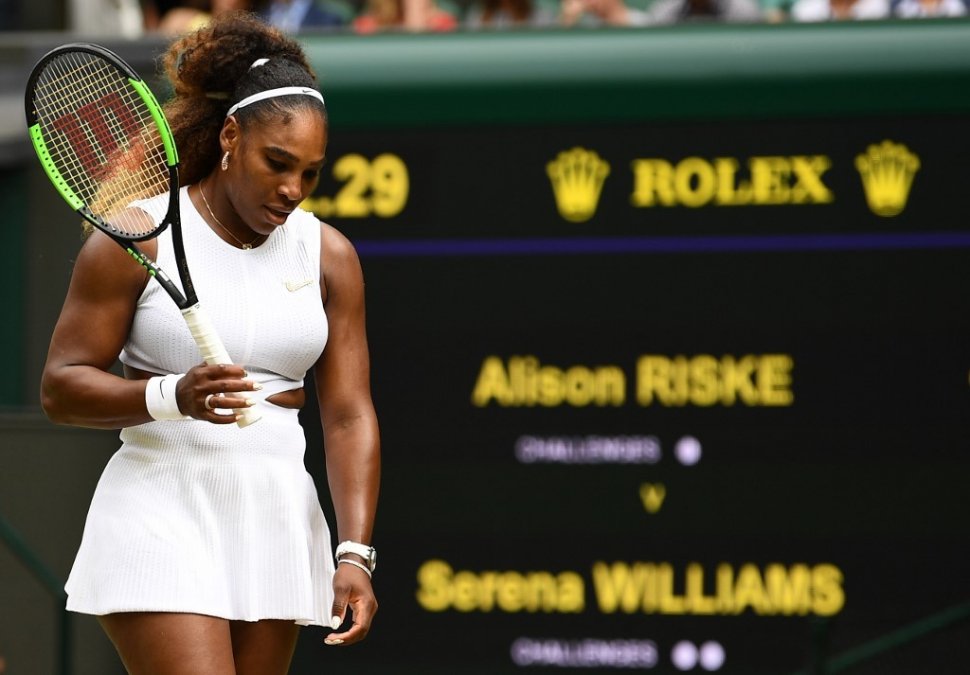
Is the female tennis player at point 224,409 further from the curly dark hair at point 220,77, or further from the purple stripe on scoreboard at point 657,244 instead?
the purple stripe on scoreboard at point 657,244

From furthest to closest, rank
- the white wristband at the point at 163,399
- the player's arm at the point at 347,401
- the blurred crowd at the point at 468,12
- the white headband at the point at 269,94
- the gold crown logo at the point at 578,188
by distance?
the blurred crowd at the point at 468,12, the gold crown logo at the point at 578,188, the player's arm at the point at 347,401, the white headband at the point at 269,94, the white wristband at the point at 163,399

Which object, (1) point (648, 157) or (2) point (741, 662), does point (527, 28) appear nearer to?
(1) point (648, 157)

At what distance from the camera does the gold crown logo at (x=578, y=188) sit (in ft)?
17.3

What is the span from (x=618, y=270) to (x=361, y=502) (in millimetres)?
2533

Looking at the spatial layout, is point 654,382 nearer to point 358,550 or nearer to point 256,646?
point 358,550

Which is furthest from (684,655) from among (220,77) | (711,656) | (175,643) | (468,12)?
(220,77)

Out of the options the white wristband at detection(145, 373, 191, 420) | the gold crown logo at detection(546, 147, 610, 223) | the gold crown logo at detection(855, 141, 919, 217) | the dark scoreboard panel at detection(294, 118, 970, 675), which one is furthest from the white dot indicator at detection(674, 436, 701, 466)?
the white wristband at detection(145, 373, 191, 420)

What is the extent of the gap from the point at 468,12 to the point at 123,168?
3.86 metres

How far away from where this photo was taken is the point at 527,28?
5.31 metres

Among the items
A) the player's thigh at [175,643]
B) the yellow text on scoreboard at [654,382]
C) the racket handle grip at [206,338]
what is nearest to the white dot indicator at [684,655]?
the yellow text on scoreboard at [654,382]

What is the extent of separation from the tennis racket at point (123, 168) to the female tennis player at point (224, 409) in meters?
0.04

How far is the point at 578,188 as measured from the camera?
17.3ft

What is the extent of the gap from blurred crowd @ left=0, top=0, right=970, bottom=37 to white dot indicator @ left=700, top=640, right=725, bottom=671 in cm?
206

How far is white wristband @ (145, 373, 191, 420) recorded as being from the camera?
2.55m
